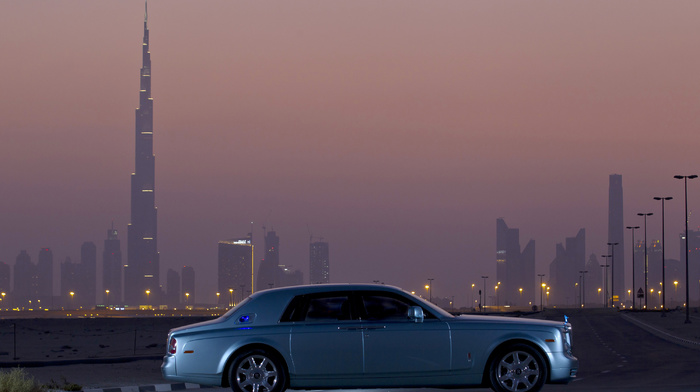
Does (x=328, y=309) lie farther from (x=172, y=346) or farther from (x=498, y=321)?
(x=498, y=321)

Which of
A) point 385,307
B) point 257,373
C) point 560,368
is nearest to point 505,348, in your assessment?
point 560,368

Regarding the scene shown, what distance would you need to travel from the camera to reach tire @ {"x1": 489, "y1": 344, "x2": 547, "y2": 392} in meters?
13.2

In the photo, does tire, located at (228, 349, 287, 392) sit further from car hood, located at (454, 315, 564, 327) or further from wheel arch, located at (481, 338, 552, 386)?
wheel arch, located at (481, 338, 552, 386)

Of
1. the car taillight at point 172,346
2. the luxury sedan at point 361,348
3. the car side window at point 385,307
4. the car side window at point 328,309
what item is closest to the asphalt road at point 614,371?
the luxury sedan at point 361,348

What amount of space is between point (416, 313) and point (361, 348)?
916mm

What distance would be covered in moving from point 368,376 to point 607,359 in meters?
16.4

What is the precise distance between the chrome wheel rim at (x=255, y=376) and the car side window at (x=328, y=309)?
86 cm

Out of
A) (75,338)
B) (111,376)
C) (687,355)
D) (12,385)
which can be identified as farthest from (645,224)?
(12,385)

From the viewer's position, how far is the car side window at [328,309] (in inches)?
526

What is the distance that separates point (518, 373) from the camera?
1330 centimetres

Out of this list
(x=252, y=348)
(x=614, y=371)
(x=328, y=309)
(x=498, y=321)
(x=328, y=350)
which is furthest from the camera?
(x=614, y=371)

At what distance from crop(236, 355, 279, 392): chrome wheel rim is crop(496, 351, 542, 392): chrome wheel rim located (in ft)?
10.5

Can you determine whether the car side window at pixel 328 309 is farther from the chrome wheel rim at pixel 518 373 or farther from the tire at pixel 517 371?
the chrome wheel rim at pixel 518 373

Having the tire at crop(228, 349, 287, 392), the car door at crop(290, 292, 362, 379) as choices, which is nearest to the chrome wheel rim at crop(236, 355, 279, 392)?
the tire at crop(228, 349, 287, 392)
